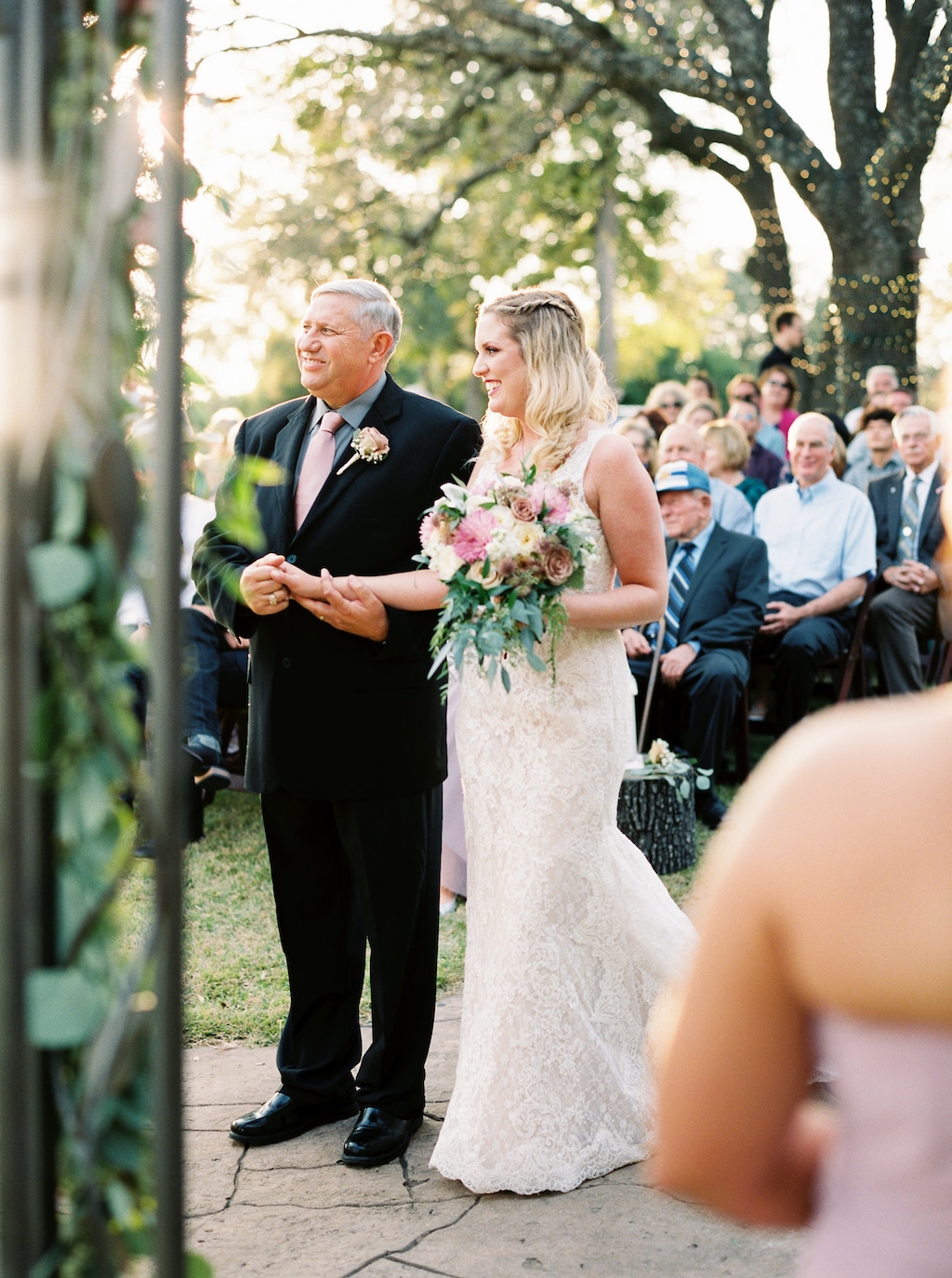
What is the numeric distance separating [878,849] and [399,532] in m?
2.89

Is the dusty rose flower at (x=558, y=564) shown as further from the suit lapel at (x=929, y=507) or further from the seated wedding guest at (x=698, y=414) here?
the seated wedding guest at (x=698, y=414)

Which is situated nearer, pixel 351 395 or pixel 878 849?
pixel 878 849

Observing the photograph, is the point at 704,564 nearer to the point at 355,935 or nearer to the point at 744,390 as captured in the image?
the point at 744,390

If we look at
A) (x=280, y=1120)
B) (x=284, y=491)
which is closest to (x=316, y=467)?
(x=284, y=491)

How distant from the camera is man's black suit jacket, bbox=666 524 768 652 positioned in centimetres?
792

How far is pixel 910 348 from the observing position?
46.0 feet

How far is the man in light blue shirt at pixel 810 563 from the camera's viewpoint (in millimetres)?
8352

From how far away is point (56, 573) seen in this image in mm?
1383

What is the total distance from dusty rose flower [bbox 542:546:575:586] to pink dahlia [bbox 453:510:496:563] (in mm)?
165

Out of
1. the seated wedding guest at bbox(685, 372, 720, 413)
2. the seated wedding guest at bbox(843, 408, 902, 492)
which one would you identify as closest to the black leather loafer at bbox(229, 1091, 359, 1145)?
the seated wedding guest at bbox(843, 408, 902, 492)

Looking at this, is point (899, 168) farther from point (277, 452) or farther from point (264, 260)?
point (277, 452)

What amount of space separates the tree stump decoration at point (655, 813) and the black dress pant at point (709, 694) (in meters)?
1.14

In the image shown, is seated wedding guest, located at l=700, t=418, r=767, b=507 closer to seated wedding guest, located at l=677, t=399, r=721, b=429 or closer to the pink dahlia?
seated wedding guest, located at l=677, t=399, r=721, b=429

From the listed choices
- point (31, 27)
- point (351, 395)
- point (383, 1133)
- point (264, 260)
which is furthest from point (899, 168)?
point (31, 27)
